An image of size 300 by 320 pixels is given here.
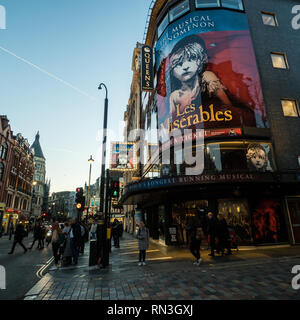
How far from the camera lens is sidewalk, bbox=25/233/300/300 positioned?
4867 mm

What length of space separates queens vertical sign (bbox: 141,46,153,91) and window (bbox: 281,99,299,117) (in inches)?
481

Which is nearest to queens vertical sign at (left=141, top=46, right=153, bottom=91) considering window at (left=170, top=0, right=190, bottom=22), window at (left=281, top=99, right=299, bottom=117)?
window at (left=170, top=0, right=190, bottom=22)

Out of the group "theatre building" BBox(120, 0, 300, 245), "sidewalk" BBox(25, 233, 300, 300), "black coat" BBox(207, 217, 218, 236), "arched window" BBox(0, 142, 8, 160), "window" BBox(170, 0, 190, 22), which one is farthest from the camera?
"arched window" BBox(0, 142, 8, 160)

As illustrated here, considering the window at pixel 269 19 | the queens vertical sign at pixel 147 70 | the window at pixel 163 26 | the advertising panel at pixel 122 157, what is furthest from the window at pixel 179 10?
the advertising panel at pixel 122 157

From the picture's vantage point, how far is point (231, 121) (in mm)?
14133

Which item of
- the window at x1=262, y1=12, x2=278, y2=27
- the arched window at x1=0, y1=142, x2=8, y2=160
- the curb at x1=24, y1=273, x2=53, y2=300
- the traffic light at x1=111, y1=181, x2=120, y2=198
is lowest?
the curb at x1=24, y1=273, x2=53, y2=300

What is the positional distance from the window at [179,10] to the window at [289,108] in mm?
12355

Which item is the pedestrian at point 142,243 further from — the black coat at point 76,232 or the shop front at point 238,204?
the shop front at point 238,204

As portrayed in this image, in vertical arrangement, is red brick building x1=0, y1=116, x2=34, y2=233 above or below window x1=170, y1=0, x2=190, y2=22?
below

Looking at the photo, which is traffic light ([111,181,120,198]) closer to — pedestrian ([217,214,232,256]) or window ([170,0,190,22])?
pedestrian ([217,214,232,256])

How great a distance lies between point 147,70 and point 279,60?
40.8 feet

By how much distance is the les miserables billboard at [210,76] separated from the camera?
1449cm

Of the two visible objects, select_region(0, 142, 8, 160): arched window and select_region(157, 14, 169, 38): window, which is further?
select_region(0, 142, 8, 160): arched window

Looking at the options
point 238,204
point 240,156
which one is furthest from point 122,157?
point 238,204
